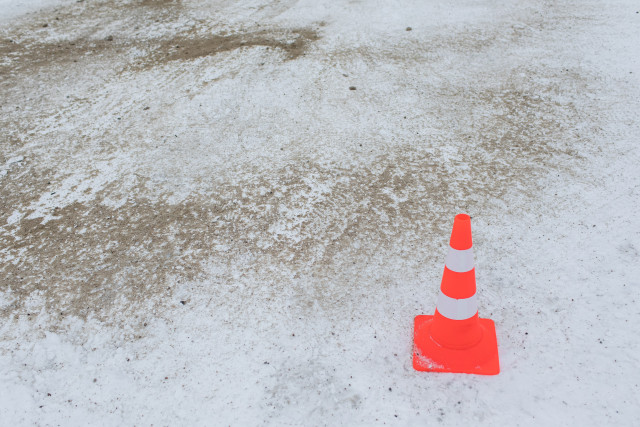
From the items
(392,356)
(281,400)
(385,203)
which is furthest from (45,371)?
(385,203)

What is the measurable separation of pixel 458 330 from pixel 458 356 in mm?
141

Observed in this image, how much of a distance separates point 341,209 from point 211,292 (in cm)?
114

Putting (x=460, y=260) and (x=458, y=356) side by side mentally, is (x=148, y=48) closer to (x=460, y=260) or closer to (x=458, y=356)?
(x=460, y=260)

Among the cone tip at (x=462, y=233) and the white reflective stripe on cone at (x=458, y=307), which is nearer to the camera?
the cone tip at (x=462, y=233)

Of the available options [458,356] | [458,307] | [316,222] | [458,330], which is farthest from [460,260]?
[316,222]

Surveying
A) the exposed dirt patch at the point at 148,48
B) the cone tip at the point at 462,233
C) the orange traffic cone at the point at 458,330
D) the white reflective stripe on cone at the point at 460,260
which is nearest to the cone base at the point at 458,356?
the orange traffic cone at the point at 458,330

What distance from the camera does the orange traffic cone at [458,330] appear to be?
7.13 ft

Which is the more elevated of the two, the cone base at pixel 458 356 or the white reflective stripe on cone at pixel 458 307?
the white reflective stripe on cone at pixel 458 307

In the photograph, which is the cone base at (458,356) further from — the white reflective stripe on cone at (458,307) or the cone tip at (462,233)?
the cone tip at (462,233)

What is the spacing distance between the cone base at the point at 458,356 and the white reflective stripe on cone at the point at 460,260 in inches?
17.2

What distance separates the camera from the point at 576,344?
2311mm

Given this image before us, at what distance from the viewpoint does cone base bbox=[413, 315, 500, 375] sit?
7.34 ft

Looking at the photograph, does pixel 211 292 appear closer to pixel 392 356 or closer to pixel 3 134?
pixel 392 356

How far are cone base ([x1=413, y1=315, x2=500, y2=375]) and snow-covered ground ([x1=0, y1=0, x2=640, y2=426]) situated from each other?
0.18 ft
